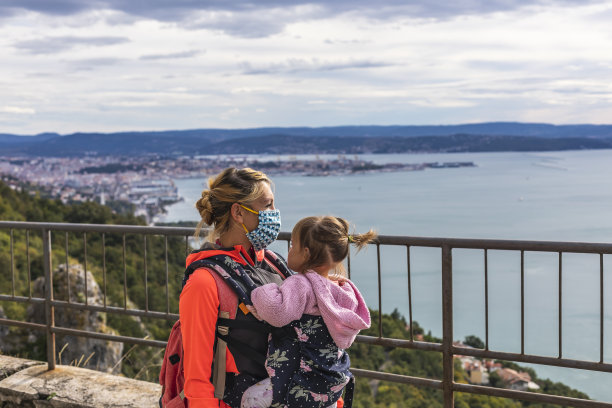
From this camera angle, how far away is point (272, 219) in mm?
2305

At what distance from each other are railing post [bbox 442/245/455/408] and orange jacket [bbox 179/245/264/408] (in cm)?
147

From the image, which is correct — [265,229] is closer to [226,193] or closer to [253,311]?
[226,193]

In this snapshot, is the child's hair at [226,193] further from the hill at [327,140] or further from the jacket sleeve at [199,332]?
the hill at [327,140]

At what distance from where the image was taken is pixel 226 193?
227 centimetres

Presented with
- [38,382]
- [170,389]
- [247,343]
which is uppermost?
[247,343]

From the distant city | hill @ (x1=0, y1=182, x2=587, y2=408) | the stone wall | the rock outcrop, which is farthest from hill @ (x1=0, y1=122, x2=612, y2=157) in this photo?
the stone wall

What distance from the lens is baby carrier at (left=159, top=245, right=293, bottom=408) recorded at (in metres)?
2.17

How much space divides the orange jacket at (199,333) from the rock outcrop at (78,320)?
9110 mm

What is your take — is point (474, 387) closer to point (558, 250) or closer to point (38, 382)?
point (558, 250)

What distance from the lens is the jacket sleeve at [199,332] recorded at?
6.96 ft

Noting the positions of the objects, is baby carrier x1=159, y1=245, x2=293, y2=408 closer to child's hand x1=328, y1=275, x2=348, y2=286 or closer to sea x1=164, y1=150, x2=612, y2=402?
child's hand x1=328, y1=275, x2=348, y2=286

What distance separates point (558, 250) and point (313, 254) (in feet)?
4.49

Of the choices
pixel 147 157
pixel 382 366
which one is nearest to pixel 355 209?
pixel 147 157

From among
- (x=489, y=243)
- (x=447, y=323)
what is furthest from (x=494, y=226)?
(x=489, y=243)
